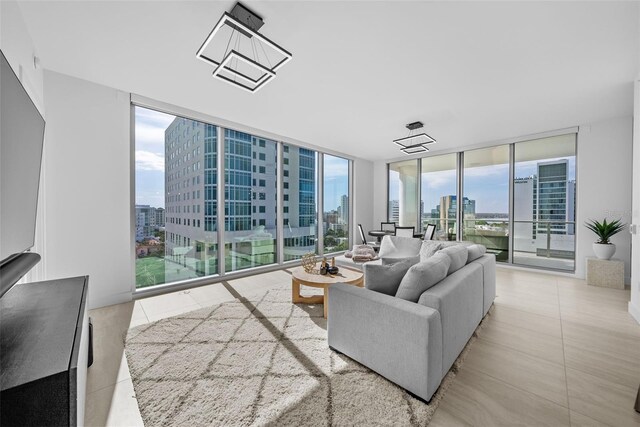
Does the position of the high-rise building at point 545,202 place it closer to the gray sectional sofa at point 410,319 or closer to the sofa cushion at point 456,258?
the sofa cushion at point 456,258

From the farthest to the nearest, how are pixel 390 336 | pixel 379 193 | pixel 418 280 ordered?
1. pixel 379 193
2. pixel 418 280
3. pixel 390 336

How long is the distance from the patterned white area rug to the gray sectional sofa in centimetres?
13

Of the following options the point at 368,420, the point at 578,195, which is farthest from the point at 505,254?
the point at 368,420

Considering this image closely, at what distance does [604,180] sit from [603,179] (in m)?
0.02

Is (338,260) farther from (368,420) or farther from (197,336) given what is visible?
(368,420)

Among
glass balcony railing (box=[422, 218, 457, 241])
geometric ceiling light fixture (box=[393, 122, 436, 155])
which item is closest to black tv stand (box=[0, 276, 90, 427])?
geometric ceiling light fixture (box=[393, 122, 436, 155])

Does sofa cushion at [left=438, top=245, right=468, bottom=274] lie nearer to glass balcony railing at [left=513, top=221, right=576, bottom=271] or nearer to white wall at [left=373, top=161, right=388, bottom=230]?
glass balcony railing at [left=513, top=221, right=576, bottom=271]

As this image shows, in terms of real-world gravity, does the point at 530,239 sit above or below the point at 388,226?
below

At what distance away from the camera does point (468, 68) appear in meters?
2.83

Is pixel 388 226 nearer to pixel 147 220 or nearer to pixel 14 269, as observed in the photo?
pixel 147 220

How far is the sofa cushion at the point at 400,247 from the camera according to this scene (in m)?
4.11

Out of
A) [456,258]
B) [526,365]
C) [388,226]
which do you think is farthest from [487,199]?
[526,365]

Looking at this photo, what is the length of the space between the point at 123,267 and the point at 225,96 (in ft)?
8.70

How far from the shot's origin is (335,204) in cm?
700
